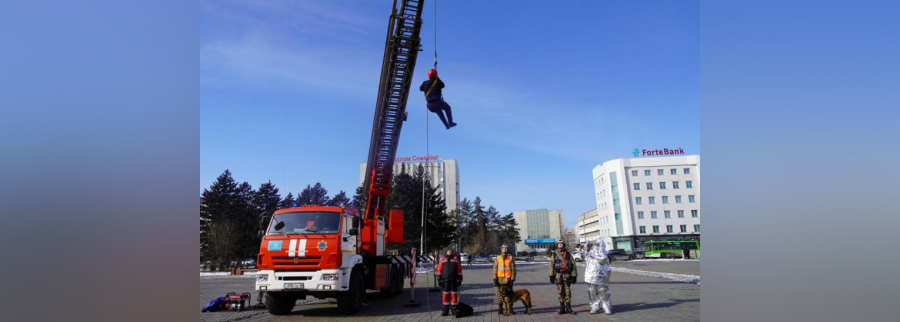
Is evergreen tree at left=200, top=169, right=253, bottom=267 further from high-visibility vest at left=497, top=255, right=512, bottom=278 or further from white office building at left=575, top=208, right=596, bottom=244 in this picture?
white office building at left=575, top=208, right=596, bottom=244

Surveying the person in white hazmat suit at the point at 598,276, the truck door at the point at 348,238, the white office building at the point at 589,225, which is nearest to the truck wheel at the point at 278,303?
the truck door at the point at 348,238

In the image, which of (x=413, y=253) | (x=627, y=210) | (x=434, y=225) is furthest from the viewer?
(x=627, y=210)

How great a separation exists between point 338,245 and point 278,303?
231 cm

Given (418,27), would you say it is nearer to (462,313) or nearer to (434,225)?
(462,313)

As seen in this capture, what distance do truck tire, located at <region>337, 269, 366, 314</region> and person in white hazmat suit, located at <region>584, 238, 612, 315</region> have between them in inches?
227

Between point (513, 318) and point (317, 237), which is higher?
point (317, 237)

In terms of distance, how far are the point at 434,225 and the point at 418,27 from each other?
38.4 metres

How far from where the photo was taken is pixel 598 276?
38.1ft

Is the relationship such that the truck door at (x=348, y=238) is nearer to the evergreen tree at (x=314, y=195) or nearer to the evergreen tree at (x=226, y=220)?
the evergreen tree at (x=226, y=220)

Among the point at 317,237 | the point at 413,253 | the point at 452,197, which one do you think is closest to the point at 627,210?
the point at 452,197

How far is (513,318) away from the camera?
11211 millimetres

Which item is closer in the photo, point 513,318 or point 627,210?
point 513,318

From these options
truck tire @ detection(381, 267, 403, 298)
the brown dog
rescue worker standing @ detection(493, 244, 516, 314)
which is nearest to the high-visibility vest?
rescue worker standing @ detection(493, 244, 516, 314)

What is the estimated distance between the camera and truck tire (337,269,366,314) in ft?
41.2
